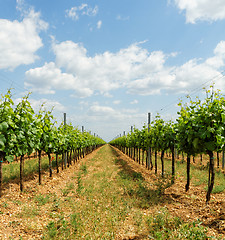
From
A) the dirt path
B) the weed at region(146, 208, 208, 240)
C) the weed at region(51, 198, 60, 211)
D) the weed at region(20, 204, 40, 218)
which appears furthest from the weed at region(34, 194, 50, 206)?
the weed at region(146, 208, 208, 240)

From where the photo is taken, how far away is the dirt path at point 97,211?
5.67m

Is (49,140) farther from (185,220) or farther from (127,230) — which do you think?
(185,220)

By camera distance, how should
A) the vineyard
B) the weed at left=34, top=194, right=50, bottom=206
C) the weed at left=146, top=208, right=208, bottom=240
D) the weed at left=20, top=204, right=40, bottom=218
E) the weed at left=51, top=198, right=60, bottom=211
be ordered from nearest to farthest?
the weed at left=146, top=208, right=208, bottom=240, the vineyard, the weed at left=20, top=204, right=40, bottom=218, the weed at left=51, top=198, right=60, bottom=211, the weed at left=34, top=194, right=50, bottom=206

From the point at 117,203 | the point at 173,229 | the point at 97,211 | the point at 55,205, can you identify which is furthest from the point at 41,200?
the point at 173,229

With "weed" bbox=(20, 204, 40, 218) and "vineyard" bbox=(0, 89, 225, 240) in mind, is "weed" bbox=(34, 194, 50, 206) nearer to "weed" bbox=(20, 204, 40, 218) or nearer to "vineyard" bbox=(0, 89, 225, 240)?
"vineyard" bbox=(0, 89, 225, 240)

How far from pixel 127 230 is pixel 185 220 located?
215cm

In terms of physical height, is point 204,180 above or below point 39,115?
below

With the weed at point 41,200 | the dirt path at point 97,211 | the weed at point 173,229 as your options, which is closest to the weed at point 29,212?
the dirt path at point 97,211

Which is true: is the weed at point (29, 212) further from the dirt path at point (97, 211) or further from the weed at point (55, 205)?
the weed at point (55, 205)

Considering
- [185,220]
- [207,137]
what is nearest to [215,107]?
[207,137]

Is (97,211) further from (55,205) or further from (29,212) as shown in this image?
(29,212)

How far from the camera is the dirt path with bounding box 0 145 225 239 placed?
567 cm

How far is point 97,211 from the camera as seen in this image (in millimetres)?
7188

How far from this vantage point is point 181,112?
936cm
